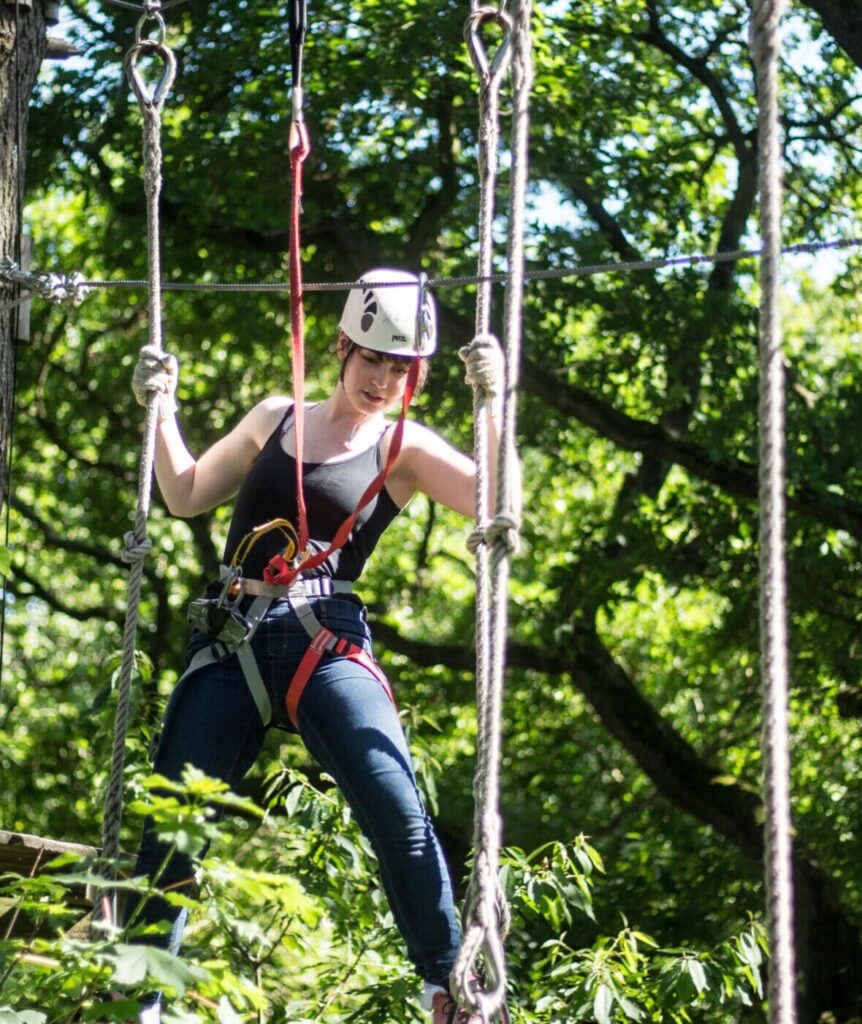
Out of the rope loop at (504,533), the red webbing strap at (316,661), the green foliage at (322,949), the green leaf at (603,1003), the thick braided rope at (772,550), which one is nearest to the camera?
the thick braided rope at (772,550)

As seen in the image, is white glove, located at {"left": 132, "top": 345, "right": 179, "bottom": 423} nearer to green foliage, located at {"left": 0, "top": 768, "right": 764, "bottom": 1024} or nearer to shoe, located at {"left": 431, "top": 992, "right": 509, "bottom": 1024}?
green foliage, located at {"left": 0, "top": 768, "right": 764, "bottom": 1024}

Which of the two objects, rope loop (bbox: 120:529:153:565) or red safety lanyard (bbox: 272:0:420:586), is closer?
red safety lanyard (bbox: 272:0:420:586)

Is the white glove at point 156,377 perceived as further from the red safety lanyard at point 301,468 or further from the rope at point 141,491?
the red safety lanyard at point 301,468

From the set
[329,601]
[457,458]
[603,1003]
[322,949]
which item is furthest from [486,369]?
[322,949]

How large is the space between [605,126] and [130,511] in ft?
12.4

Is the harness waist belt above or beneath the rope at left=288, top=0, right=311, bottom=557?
beneath

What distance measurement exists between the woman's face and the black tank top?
8cm

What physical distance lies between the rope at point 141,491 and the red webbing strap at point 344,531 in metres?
0.22


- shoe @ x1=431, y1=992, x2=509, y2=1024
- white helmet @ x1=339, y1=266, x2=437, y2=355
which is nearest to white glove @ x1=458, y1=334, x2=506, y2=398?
white helmet @ x1=339, y1=266, x2=437, y2=355

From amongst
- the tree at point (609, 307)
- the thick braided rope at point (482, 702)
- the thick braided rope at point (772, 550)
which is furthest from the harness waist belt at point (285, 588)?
the tree at point (609, 307)

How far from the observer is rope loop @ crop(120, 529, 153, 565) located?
268 cm

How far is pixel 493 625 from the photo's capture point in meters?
2.15

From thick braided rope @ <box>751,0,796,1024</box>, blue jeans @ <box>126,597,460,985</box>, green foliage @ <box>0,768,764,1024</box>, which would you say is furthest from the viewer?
blue jeans @ <box>126,597,460,985</box>

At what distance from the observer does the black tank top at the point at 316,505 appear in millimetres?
2615
